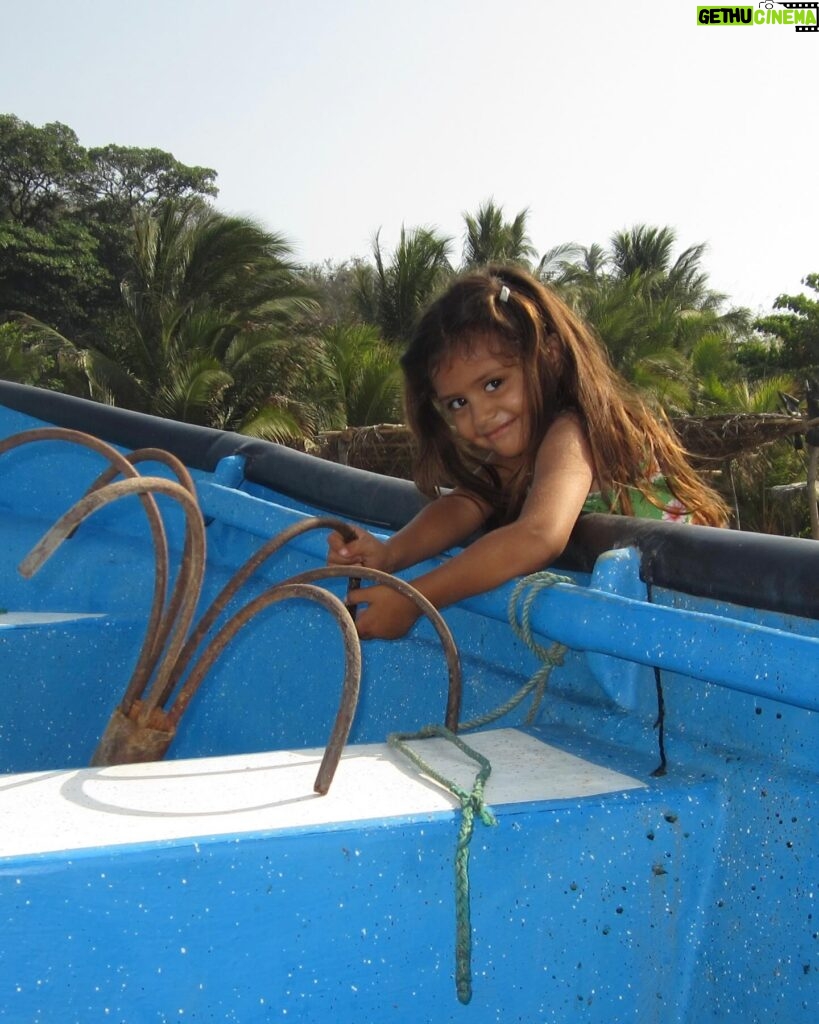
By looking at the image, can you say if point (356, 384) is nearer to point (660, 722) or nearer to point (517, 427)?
point (517, 427)

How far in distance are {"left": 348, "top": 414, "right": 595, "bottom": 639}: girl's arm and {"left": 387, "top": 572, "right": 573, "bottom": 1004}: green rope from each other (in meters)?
0.04

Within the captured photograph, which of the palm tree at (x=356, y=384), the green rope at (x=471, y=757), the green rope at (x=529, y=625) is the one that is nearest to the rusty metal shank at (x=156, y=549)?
the green rope at (x=471, y=757)

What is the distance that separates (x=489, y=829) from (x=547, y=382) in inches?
32.6

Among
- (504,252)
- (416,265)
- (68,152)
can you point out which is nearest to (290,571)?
A: (416,265)

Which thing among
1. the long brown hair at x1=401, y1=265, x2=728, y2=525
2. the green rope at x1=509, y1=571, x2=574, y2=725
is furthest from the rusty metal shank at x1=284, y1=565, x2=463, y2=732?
the long brown hair at x1=401, y1=265, x2=728, y2=525

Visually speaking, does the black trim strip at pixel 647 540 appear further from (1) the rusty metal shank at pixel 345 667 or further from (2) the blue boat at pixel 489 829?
(1) the rusty metal shank at pixel 345 667

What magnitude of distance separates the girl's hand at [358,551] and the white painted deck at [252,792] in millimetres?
429

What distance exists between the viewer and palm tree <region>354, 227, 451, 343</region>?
58.8 ft

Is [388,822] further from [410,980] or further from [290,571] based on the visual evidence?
[290,571]

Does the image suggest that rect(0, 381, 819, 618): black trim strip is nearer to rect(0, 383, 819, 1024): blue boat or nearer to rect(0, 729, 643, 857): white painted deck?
rect(0, 383, 819, 1024): blue boat

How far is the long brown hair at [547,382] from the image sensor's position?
5.22ft

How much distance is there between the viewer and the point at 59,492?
2639 mm

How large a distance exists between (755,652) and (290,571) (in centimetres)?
106

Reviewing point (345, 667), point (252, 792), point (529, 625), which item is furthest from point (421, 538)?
point (252, 792)
